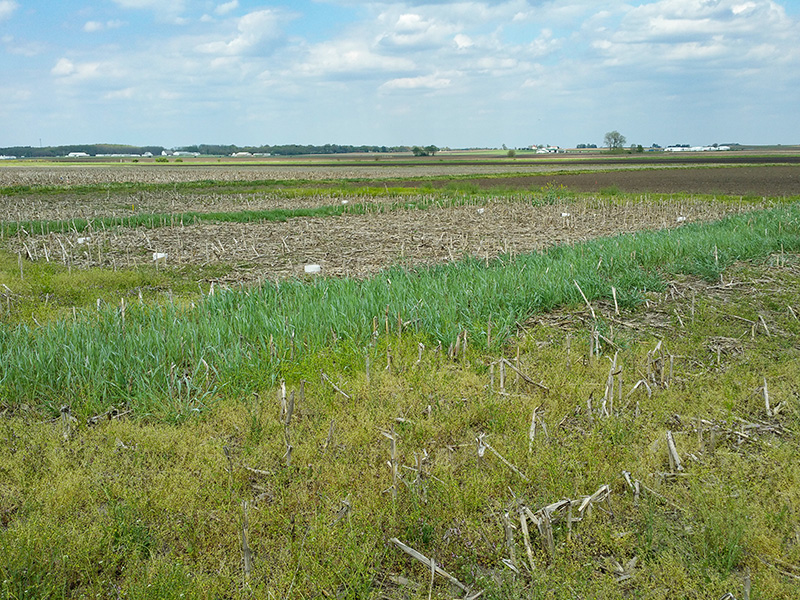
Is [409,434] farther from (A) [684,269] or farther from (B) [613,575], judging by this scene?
(A) [684,269]

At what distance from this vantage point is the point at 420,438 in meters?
4.97

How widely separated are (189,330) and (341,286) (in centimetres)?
284

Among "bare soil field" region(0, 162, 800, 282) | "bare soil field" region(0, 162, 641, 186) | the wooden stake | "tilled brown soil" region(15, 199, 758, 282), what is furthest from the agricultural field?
"bare soil field" region(0, 162, 641, 186)

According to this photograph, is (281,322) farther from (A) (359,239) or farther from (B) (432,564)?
(A) (359,239)

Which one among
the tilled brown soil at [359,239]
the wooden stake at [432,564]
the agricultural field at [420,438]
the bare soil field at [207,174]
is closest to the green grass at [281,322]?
the agricultural field at [420,438]

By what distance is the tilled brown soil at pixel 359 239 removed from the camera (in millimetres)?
13688

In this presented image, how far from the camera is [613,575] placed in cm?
350

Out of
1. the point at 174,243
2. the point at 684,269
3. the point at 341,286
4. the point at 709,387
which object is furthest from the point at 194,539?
the point at 174,243

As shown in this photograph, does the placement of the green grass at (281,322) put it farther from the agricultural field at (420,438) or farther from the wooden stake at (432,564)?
the wooden stake at (432,564)

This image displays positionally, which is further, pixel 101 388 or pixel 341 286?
pixel 341 286

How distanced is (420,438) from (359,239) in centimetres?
1244

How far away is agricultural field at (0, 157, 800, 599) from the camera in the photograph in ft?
11.5

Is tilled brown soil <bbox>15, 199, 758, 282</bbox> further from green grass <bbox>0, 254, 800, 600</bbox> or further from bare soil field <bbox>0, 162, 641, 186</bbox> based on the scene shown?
bare soil field <bbox>0, 162, 641, 186</bbox>

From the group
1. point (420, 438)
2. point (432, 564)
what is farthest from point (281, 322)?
point (432, 564)
